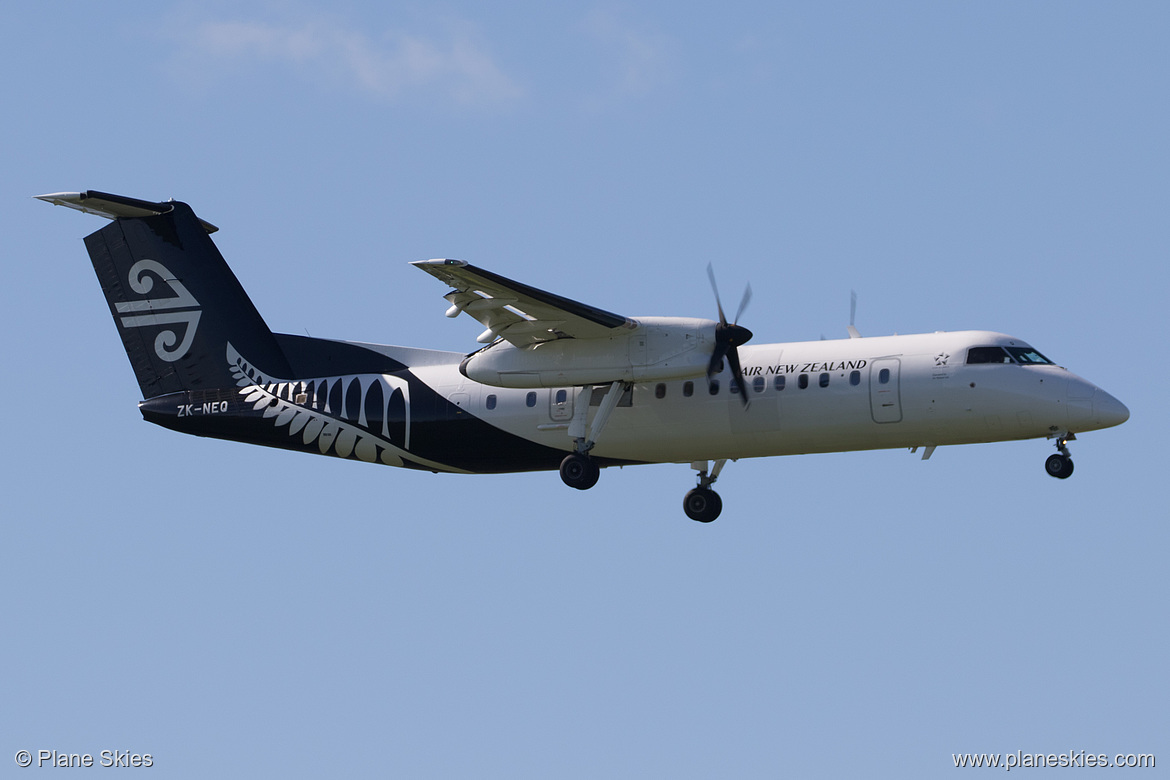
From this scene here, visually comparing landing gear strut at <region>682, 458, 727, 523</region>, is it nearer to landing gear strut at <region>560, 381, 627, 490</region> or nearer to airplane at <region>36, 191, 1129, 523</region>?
airplane at <region>36, 191, 1129, 523</region>

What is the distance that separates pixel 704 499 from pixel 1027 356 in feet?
19.9

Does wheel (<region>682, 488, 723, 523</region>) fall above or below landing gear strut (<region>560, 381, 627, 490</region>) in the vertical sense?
below

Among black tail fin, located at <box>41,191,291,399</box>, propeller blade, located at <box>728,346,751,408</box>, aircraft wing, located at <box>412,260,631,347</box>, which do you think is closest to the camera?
aircraft wing, located at <box>412,260,631,347</box>

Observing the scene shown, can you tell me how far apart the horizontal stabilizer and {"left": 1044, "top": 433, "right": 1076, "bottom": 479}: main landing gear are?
1597cm

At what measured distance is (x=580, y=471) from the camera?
76.9ft

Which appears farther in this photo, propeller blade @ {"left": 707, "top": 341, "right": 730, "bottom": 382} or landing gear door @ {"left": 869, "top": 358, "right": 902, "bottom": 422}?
propeller blade @ {"left": 707, "top": 341, "right": 730, "bottom": 382}

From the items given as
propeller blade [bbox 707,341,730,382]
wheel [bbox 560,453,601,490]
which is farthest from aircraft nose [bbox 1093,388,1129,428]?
wheel [bbox 560,453,601,490]

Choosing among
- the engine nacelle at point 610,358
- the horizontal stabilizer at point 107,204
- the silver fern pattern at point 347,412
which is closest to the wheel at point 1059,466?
the engine nacelle at point 610,358

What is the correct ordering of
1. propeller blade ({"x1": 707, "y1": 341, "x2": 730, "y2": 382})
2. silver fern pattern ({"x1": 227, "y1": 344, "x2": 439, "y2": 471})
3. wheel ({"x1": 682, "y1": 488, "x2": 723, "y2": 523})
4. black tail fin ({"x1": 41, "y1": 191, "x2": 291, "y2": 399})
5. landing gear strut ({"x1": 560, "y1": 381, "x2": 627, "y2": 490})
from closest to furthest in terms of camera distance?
propeller blade ({"x1": 707, "y1": 341, "x2": 730, "y2": 382}) < landing gear strut ({"x1": 560, "y1": 381, "x2": 627, "y2": 490}) < silver fern pattern ({"x1": 227, "y1": 344, "x2": 439, "y2": 471}) < wheel ({"x1": 682, "y1": 488, "x2": 723, "y2": 523}) < black tail fin ({"x1": 41, "y1": 191, "x2": 291, "y2": 399})

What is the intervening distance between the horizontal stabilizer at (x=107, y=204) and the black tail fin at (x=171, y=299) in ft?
0.07

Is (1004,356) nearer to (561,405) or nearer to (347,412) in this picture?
(561,405)

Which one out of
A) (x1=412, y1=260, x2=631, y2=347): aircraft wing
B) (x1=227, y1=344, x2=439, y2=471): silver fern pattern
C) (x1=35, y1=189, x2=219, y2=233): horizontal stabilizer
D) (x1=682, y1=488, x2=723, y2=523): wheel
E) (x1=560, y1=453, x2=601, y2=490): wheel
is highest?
(x1=35, y1=189, x2=219, y2=233): horizontal stabilizer

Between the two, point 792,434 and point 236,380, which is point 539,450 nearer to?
point 792,434

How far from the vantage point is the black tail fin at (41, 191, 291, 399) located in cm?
2659
